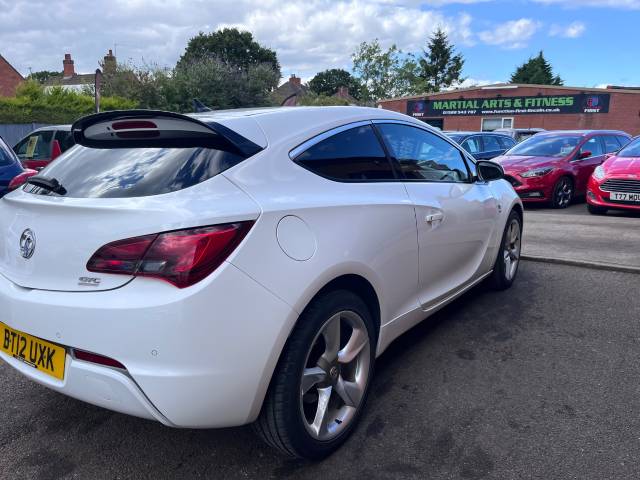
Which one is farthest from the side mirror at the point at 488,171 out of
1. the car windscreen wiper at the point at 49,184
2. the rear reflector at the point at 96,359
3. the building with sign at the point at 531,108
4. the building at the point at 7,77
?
the building at the point at 7,77

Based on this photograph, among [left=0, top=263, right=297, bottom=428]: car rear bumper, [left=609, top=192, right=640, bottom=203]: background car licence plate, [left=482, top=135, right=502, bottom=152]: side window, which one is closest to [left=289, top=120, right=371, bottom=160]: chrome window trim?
[left=0, top=263, right=297, bottom=428]: car rear bumper

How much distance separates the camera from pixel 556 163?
33.0ft

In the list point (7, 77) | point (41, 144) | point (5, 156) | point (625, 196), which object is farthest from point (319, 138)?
point (7, 77)

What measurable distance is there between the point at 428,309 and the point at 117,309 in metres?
1.96

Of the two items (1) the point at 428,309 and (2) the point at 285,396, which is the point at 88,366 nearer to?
(2) the point at 285,396

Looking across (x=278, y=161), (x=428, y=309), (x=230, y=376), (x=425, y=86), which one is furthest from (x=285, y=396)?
(x=425, y=86)

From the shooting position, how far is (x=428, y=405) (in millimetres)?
2760

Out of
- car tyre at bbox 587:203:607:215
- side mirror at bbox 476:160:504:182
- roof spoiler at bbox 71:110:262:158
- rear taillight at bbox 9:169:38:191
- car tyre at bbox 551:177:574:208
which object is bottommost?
car tyre at bbox 587:203:607:215

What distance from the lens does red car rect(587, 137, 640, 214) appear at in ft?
27.6

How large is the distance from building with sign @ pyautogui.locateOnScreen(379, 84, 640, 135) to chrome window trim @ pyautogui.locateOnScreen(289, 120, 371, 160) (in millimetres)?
35531

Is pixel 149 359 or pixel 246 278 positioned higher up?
pixel 246 278

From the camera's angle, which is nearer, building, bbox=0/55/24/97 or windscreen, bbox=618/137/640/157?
windscreen, bbox=618/137/640/157

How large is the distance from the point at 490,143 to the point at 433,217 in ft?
38.5

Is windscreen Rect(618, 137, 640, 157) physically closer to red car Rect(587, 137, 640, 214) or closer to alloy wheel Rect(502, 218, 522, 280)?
red car Rect(587, 137, 640, 214)
